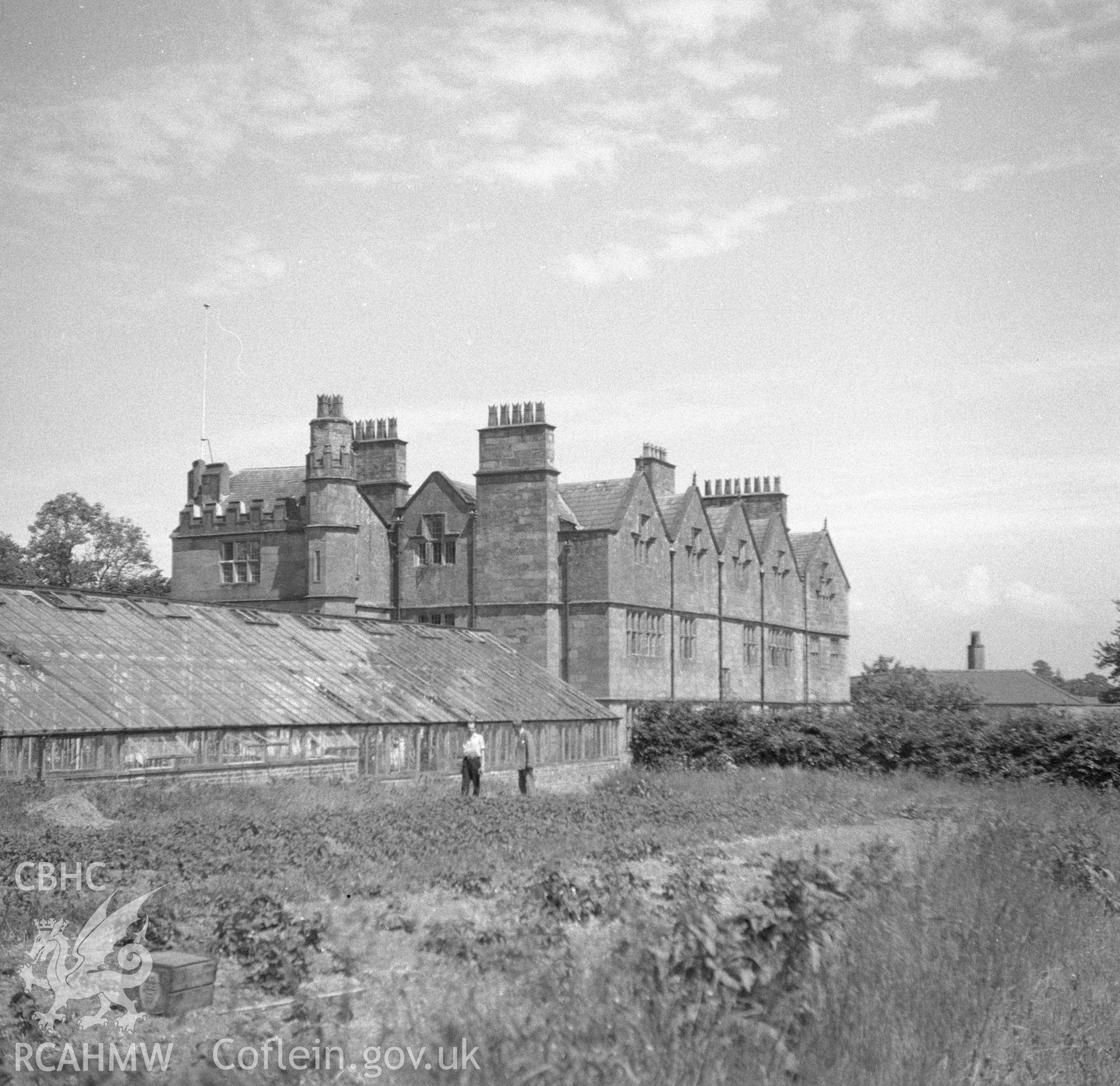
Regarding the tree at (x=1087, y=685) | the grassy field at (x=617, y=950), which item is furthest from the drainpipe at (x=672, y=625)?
the tree at (x=1087, y=685)

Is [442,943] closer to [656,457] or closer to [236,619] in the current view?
[236,619]

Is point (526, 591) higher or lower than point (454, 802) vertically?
higher

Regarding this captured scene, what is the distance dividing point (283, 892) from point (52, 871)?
2554 mm

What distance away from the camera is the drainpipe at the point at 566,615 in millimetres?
47188

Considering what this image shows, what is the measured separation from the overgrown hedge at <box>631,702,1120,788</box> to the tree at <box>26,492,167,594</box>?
126 ft

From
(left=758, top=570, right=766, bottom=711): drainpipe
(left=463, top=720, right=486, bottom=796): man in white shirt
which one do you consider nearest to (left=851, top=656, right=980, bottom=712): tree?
(left=758, top=570, right=766, bottom=711): drainpipe

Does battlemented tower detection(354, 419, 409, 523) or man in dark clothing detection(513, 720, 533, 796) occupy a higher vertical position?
battlemented tower detection(354, 419, 409, 523)

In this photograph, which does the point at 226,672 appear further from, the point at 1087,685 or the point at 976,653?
the point at 1087,685

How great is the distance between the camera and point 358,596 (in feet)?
160

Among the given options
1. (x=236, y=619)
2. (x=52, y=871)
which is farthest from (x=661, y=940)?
(x=236, y=619)

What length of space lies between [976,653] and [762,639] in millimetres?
61008

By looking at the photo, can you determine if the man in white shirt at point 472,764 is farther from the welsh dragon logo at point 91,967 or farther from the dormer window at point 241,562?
the dormer window at point 241,562

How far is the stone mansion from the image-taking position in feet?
155

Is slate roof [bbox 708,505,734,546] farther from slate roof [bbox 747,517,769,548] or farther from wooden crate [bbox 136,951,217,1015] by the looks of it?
wooden crate [bbox 136,951,217,1015]
